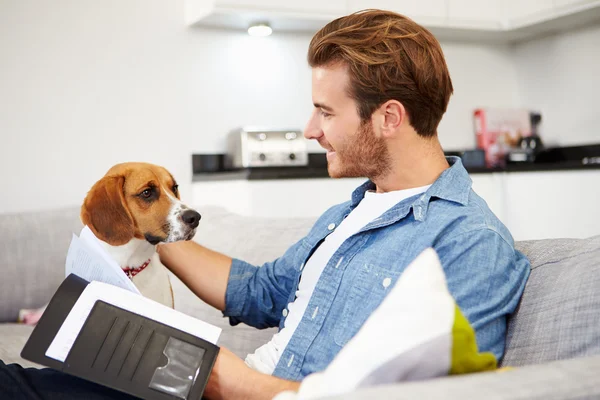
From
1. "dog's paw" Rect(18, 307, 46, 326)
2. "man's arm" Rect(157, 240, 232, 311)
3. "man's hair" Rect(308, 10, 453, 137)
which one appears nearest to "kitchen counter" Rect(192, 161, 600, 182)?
"dog's paw" Rect(18, 307, 46, 326)

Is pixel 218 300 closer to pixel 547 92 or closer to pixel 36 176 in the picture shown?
pixel 36 176

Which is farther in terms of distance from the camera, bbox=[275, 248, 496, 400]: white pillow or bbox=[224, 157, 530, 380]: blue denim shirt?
bbox=[224, 157, 530, 380]: blue denim shirt

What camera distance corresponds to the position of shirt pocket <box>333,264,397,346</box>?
1.29m

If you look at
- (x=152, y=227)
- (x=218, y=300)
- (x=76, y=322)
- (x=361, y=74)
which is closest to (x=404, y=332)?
(x=76, y=322)

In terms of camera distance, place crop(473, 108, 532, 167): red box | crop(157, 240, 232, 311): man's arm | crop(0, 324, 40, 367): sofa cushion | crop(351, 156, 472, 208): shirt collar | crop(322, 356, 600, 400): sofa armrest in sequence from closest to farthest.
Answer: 1. crop(322, 356, 600, 400): sofa armrest
2. crop(351, 156, 472, 208): shirt collar
3. crop(157, 240, 232, 311): man's arm
4. crop(0, 324, 40, 367): sofa cushion
5. crop(473, 108, 532, 167): red box

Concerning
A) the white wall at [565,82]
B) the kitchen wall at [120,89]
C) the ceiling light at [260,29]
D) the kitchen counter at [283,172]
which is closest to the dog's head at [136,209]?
the kitchen counter at [283,172]

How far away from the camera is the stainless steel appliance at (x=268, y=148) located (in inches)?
148

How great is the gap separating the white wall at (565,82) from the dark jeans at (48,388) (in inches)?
148

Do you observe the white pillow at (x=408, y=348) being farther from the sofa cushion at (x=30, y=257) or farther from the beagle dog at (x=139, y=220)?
the sofa cushion at (x=30, y=257)

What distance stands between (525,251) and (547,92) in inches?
139

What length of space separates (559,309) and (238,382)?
56 cm

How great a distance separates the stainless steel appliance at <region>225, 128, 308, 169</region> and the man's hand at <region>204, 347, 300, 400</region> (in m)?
2.54

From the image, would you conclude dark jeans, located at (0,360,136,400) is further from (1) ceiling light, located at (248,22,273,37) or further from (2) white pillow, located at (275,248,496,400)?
(1) ceiling light, located at (248,22,273,37)

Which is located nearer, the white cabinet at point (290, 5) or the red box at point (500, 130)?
the white cabinet at point (290, 5)
